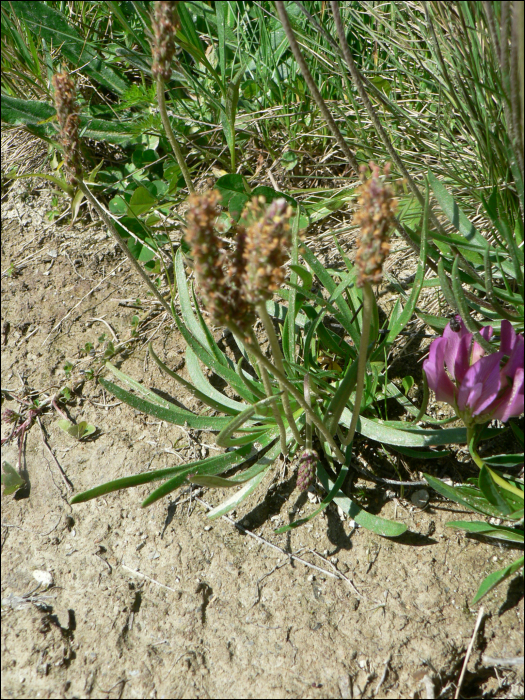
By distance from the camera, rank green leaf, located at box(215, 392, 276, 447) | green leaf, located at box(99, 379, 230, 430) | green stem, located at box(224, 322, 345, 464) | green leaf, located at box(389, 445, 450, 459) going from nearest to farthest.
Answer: green stem, located at box(224, 322, 345, 464) < green leaf, located at box(215, 392, 276, 447) < green leaf, located at box(389, 445, 450, 459) < green leaf, located at box(99, 379, 230, 430)

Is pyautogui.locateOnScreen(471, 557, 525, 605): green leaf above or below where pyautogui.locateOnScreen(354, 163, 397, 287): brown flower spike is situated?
below

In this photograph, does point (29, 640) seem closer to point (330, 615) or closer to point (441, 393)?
point (330, 615)

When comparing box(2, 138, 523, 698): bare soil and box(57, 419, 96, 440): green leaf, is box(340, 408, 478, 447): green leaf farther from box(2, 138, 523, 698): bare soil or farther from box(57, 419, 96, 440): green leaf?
box(57, 419, 96, 440): green leaf

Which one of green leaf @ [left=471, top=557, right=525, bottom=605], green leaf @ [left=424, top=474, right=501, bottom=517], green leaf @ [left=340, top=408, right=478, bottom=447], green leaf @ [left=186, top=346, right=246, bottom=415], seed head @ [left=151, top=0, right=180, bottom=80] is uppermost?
seed head @ [left=151, top=0, right=180, bottom=80]

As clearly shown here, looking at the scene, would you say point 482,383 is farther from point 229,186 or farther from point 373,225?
point 229,186

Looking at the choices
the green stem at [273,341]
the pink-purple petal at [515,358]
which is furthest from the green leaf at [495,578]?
the green stem at [273,341]

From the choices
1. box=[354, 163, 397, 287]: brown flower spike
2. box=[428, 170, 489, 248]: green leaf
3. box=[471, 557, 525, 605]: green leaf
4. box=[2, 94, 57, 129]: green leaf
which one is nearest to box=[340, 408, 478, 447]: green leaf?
box=[471, 557, 525, 605]: green leaf
